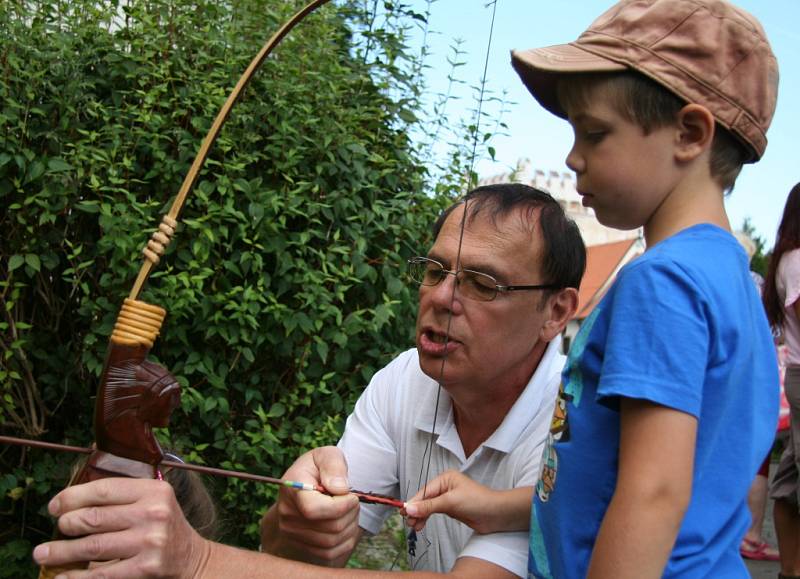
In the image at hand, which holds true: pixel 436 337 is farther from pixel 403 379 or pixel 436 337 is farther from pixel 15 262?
pixel 15 262

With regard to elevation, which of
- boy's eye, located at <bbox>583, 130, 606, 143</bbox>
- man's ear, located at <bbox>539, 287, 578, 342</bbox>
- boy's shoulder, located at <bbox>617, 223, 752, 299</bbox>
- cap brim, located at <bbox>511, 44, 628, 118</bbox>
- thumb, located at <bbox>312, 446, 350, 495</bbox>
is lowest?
thumb, located at <bbox>312, 446, 350, 495</bbox>

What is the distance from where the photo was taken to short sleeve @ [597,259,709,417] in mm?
1224

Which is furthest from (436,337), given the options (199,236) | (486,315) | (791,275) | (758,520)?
(758,520)

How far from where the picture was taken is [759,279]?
17.9ft

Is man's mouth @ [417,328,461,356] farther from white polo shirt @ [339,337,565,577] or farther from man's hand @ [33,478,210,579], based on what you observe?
man's hand @ [33,478,210,579]

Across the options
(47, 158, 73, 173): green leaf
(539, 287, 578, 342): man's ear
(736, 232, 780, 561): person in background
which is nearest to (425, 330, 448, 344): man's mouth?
(539, 287, 578, 342): man's ear

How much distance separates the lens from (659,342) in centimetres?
124

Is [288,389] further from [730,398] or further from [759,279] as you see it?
[759,279]

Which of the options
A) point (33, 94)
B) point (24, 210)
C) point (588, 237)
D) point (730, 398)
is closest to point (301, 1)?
point (33, 94)

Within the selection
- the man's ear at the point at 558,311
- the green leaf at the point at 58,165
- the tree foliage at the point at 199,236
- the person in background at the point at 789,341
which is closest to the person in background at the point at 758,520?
the person in background at the point at 789,341

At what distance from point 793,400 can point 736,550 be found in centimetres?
296

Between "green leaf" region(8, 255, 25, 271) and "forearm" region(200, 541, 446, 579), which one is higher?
"green leaf" region(8, 255, 25, 271)

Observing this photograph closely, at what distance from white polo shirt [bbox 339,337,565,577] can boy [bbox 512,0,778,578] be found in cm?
52

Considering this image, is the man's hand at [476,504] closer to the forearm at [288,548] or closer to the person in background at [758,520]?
the forearm at [288,548]
